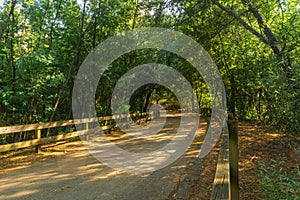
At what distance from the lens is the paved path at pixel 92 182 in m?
4.16

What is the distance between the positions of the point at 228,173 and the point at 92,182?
3.40 m

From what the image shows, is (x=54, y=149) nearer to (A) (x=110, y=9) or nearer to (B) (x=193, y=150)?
(B) (x=193, y=150)

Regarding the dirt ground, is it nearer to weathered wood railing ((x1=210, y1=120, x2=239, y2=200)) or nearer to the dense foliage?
the dense foliage

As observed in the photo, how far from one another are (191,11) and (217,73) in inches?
368

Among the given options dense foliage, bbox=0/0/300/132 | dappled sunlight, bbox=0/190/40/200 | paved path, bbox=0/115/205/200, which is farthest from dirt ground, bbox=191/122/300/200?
dappled sunlight, bbox=0/190/40/200

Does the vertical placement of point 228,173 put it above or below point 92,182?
above

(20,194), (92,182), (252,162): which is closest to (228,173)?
(92,182)

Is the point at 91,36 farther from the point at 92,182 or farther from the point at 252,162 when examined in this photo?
the point at 252,162

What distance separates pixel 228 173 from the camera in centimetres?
210

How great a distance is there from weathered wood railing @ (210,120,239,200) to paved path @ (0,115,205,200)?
1.22 m

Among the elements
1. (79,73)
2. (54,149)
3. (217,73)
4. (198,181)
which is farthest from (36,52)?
(217,73)

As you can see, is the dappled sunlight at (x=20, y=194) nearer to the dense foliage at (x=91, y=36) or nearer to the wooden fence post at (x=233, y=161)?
the wooden fence post at (x=233, y=161)

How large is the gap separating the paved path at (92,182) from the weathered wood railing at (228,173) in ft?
3.99

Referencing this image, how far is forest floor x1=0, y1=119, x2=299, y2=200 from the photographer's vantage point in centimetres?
403
